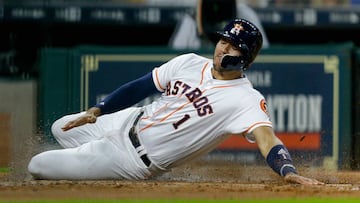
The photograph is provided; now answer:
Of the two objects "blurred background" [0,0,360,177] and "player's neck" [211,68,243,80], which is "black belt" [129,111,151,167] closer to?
"player's neck" [211,68,243,80]

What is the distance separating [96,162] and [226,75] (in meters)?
0.98

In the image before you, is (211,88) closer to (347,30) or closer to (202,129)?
(202,129)

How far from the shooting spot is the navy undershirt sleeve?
21.1ft

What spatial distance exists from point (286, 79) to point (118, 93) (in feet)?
10.7

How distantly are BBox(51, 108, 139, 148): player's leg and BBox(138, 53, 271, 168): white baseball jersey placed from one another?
0.83ft

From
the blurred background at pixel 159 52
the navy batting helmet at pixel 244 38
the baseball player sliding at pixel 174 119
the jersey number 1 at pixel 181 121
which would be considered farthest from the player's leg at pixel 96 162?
the blurred background at pixel 159 52

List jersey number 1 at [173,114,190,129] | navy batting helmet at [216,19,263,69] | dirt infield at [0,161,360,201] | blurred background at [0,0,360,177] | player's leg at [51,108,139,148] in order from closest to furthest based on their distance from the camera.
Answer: dirt infield at [0,161,360,201], navy batting helmet at [216,19,263,69], jersey number 1 at [173,114,190,129], player's leg at [51,108,139,148], blurred background at [0,0,360,177]

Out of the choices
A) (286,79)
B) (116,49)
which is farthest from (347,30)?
(116,49)

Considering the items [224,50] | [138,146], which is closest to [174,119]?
[138,146]

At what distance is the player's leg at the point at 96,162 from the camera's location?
640 cm

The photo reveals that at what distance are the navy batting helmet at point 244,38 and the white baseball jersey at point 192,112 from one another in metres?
0.16

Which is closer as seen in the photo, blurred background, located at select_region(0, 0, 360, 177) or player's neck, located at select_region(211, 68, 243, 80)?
player's neck, located at select_region(211, 68, 243, 80)

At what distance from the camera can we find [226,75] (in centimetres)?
623

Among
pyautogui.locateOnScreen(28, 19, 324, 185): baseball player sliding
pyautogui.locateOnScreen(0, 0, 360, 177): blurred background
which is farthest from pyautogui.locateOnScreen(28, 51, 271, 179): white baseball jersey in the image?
pyautogui.locateOnScreen(0, 0, 360, 177): blurred background
